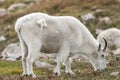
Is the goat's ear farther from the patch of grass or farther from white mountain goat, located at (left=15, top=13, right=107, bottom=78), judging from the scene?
the patch of grass

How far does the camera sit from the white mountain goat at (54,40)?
16.8 meters

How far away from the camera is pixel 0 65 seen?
21562 mm

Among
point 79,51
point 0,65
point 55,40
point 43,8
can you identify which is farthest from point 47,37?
point 43,8

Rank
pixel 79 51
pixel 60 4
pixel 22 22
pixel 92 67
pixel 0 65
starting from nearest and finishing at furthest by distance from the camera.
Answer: pixel 22 22 < pixel 79 51 < pixel 92 67 < pixel 0 65 < pixel 60 4

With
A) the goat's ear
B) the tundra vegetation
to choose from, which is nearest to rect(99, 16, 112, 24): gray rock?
the tundra vegetation

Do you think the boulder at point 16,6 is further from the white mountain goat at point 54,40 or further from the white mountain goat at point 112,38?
the white mountain goat at point 54,40

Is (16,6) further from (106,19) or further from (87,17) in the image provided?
(106,19)

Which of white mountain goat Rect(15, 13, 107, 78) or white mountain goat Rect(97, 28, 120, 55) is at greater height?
white mountain goat Rect(15, 13, 107, 78)

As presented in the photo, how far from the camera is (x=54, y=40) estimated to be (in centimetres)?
1733

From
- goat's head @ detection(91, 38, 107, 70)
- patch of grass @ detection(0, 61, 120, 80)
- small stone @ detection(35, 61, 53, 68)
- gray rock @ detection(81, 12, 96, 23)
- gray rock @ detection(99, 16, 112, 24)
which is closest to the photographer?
patch of grass @ detection(0, 61, 120, 80)

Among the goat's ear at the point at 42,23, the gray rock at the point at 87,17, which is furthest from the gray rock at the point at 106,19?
the goat's ear at the point at 42,23

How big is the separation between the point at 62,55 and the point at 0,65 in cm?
466

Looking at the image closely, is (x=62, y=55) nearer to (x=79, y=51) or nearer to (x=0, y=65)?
(x=79, y=51)

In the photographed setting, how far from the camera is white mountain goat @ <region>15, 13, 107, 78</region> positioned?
659 inches
